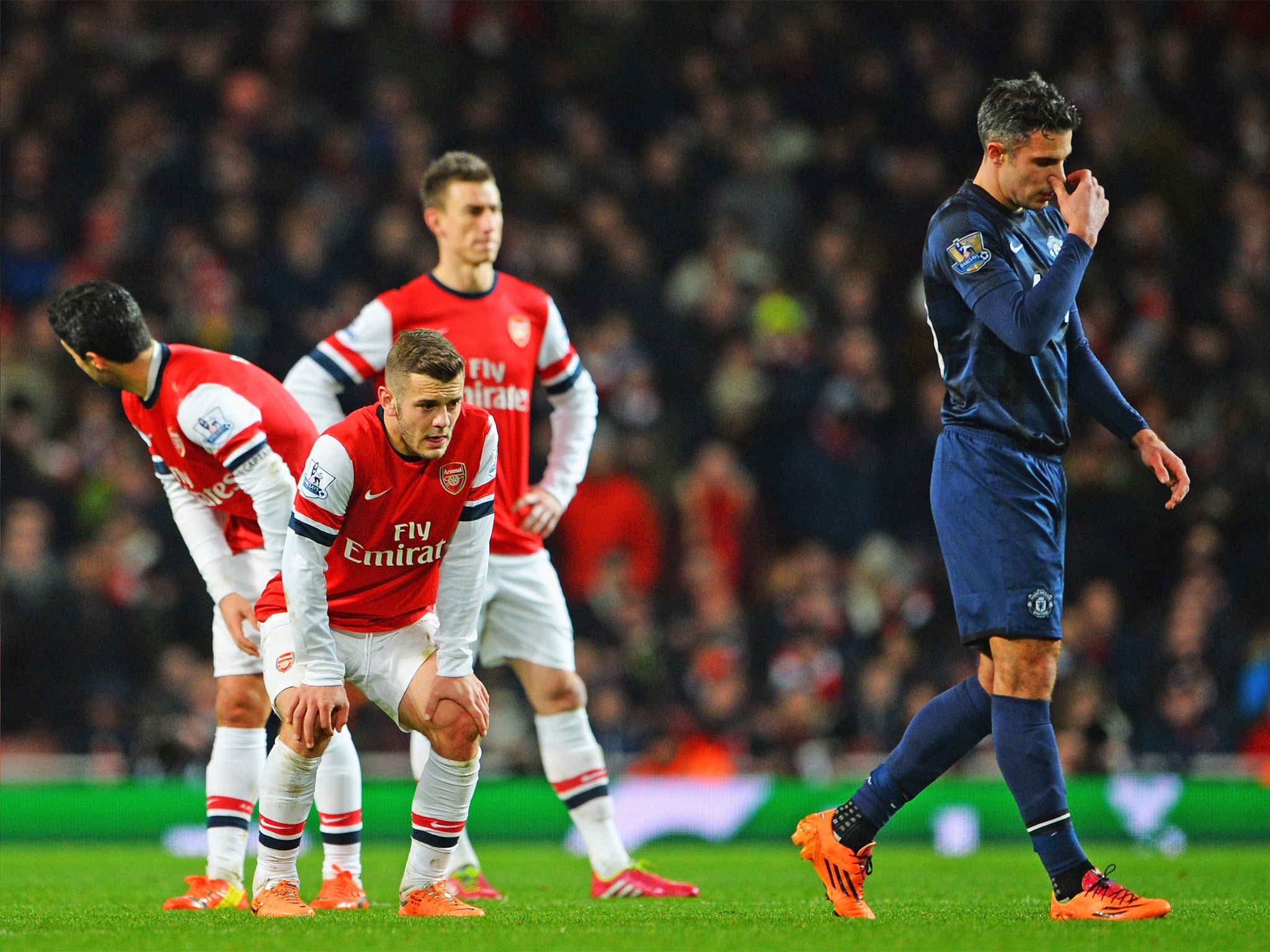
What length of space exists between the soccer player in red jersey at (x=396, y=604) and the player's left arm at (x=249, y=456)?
0.23 m

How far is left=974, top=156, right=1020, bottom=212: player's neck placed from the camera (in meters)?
4.90

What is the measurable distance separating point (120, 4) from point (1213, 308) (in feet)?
32.7

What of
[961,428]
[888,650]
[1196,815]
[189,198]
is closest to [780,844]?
[888,650]

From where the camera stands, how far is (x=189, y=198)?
13.5 m

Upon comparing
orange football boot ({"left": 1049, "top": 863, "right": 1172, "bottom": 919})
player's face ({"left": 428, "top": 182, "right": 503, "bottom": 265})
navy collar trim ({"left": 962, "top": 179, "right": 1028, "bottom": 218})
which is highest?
player's face ({"left": 428, "top": 182, "right": 503, "bottom": 265})

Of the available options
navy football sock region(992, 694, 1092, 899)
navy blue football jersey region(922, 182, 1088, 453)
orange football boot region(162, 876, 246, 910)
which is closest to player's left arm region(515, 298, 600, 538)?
orange football boot region(162, 876, 246, 910)

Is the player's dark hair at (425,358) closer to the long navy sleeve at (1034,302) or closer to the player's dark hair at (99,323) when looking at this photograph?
the player's dark hair at (99,323)

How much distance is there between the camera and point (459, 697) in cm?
488

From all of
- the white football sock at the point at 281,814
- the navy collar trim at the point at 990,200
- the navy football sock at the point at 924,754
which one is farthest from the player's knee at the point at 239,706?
the navy collar trim at the point at 990,200

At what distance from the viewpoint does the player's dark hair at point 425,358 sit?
15.4ft

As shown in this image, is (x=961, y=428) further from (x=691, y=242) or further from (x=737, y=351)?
(x=691, y=242)

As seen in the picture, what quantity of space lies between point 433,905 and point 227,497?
1.64m

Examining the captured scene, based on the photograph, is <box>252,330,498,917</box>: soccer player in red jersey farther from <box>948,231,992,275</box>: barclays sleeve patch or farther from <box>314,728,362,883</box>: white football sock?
<box>948,231,992,275</box>: barclays sleeve patch

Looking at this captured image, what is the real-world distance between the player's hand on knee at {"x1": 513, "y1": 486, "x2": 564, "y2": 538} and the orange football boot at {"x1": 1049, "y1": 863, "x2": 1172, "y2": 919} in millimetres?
2427
